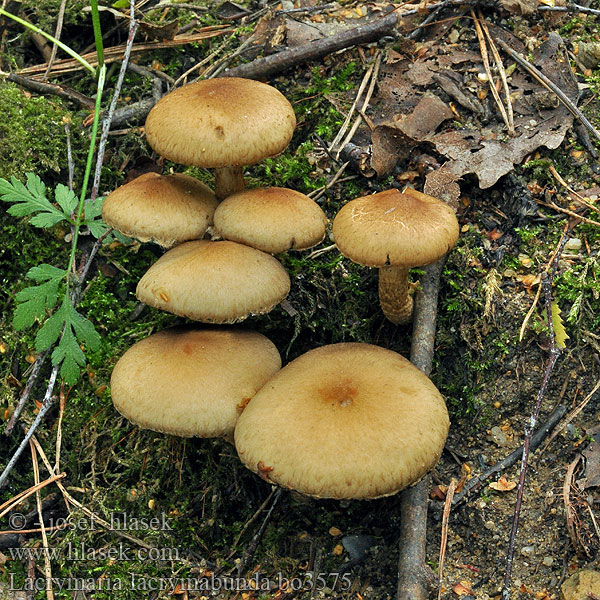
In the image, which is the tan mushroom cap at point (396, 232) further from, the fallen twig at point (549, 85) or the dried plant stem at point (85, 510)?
the dried plant stem at point (85, 510)

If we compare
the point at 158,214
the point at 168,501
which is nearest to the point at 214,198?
the point at 158,214

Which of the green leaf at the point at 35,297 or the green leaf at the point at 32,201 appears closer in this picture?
the green leaf at the point at 35,297

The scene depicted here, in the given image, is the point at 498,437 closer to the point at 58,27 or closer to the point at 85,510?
the point at 85,510

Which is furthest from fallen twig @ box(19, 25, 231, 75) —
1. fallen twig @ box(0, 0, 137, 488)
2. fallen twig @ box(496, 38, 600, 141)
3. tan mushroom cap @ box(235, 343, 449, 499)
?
tan mushroom cap @ box(235, 343, 449, 499)

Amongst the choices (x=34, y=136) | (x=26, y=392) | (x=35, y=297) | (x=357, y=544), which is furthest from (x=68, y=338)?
(x=357, y=544)

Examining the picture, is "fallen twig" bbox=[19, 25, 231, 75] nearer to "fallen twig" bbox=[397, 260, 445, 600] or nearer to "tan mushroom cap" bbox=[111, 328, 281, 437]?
"tan mushroom cap" bbox=[111, 328, 281, 437]

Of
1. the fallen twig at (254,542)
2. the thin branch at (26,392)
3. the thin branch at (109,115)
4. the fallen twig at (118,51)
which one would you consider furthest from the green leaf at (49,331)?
the fallen twig at (118,51)

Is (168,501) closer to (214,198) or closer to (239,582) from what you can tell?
(239,582)
